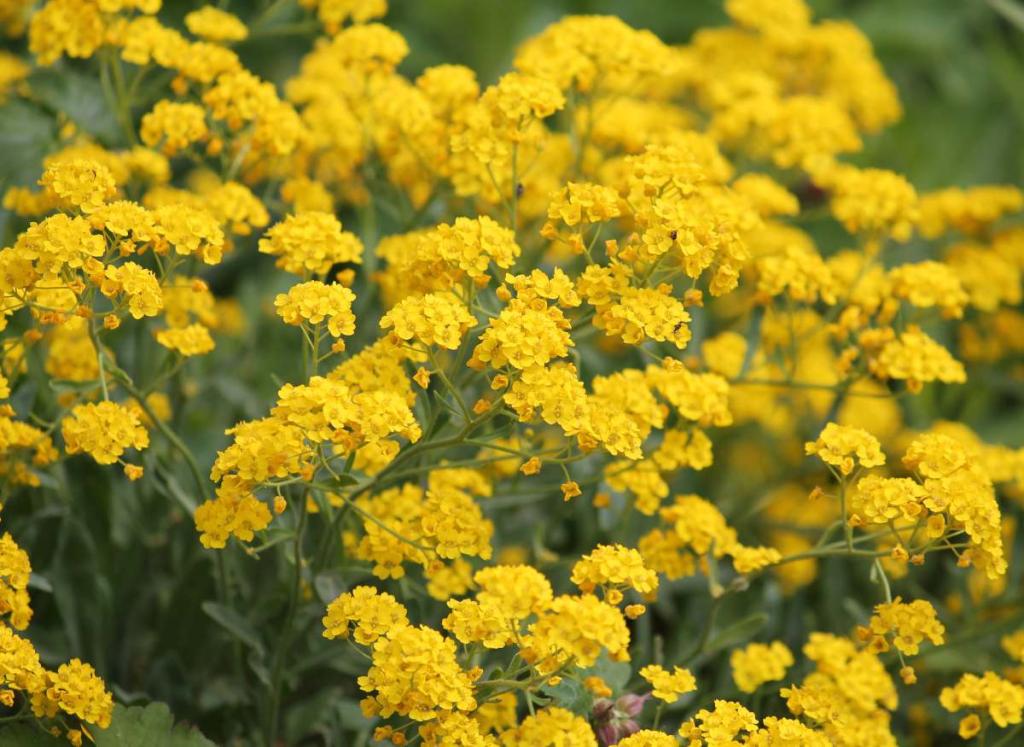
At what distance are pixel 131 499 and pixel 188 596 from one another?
0.28 metres

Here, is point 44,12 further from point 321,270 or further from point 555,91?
point 555,91

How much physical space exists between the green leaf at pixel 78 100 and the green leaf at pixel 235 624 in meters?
0.95

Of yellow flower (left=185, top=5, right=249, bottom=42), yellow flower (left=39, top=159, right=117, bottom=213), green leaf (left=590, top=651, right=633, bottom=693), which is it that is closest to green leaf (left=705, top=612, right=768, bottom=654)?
green leaf (left=590, top=651, right=633, bottom=693)

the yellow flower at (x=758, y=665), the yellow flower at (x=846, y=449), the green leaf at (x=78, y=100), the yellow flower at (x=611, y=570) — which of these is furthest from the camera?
the green leaf at (x=78, y=100)

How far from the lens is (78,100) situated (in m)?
2.54

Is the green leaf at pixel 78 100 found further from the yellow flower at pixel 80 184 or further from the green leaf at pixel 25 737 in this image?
the green leaf at pixel 25 737

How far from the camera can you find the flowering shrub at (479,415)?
5.96 feet

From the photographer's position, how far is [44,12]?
7.68 ft

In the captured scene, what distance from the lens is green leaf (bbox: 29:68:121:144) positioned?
99.1 inches

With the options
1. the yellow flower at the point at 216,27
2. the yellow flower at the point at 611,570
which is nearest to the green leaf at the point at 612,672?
the yellow flower at the point at 611,570

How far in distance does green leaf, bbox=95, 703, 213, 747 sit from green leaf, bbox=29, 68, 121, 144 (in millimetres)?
1110

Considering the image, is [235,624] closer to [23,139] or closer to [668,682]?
[668,682]

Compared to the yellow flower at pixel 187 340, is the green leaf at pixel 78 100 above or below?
above

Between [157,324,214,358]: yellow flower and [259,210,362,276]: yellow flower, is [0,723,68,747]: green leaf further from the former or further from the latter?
[259,210,362,276]: yellow flower
